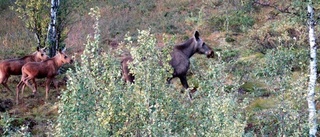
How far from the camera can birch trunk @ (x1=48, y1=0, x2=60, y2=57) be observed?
1902 centimetres

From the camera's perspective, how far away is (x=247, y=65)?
59.4 ft

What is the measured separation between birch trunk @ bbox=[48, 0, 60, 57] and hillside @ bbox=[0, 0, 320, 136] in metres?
1.88

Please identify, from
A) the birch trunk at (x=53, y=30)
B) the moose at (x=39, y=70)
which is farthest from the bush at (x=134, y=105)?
the birch trunk at (x=53, y=30)

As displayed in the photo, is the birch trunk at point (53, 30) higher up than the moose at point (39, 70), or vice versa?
the birch trunk at point (53, 30)

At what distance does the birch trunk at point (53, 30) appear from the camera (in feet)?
62.4

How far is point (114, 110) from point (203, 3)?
25672mm

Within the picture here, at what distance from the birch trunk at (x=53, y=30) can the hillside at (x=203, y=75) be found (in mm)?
1881

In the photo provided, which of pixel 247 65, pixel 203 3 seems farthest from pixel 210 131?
pixel 203 3

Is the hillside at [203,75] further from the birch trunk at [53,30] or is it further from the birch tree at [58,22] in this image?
the birch trunk at [53,30]

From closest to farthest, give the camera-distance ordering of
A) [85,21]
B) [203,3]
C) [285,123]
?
[285,123] < [85,21] < [203,3]

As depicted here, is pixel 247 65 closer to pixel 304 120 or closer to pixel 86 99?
pixel 304 120

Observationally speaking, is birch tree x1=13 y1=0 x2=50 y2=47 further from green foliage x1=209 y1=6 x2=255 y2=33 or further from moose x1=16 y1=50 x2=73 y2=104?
green foliage x1=209 y1=6 x2=255 y2=33

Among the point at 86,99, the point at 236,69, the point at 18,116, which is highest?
the point at 86,99

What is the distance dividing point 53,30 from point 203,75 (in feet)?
37.9
